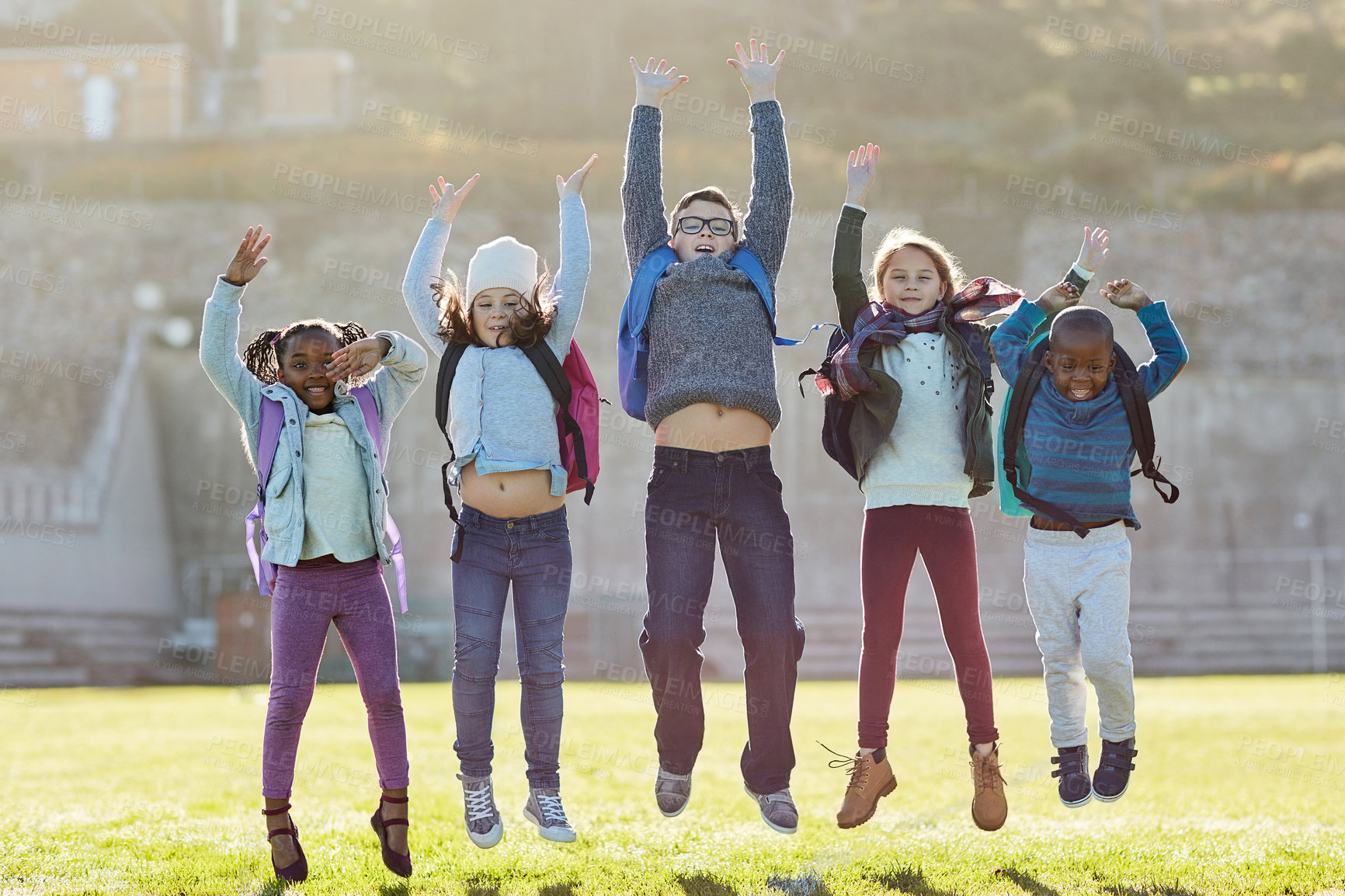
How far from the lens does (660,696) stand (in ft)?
18.1

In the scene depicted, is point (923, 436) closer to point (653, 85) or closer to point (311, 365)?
point (653, 85)

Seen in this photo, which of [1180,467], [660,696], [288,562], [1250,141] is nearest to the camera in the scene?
[288,562]

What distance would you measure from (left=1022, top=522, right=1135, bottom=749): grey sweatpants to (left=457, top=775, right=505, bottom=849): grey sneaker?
8.09 ft

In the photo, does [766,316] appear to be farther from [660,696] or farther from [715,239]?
[660,696]

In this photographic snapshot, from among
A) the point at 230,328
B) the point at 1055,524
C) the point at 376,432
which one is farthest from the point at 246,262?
the point at 1055,524

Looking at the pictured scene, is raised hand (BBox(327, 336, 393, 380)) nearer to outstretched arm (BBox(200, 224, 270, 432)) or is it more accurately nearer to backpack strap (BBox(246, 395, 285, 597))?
backpack strap (BBox(246, 395, 285, 597))

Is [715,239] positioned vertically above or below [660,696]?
above

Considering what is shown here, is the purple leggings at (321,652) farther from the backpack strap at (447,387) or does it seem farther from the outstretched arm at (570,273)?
the outstretched arm at (570,273)

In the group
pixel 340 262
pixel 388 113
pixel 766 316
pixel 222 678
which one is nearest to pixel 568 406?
pixel 766 316

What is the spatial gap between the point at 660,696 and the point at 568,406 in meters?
1.37

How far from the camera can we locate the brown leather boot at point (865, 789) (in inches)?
212

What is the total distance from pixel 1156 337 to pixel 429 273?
11.1 feet

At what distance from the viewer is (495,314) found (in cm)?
559

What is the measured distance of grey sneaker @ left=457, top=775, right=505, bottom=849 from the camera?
5207mm
